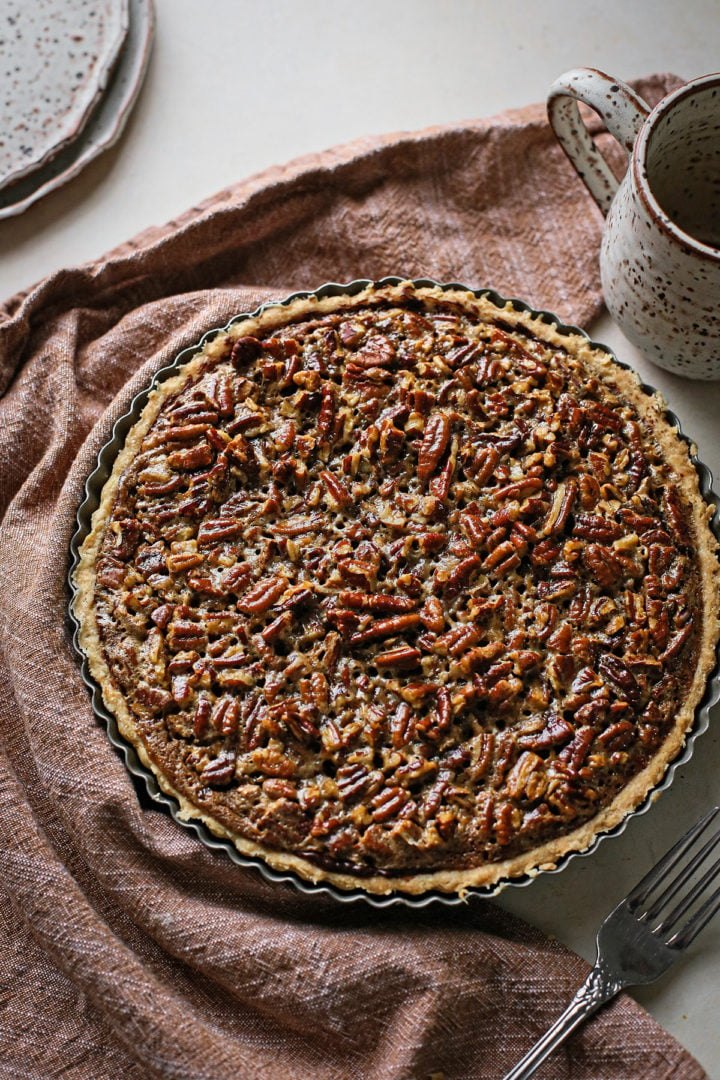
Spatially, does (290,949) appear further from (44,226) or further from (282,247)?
(44,226)

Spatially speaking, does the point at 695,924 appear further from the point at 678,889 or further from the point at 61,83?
the point at 61,83

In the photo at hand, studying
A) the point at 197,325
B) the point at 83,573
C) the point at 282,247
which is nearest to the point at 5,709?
the point at 83,573

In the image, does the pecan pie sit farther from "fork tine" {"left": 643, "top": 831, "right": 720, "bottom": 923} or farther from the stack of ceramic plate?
the stack of ceramic plate

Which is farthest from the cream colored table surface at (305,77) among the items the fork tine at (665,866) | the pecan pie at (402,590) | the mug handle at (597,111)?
the fork tine at (665,866)

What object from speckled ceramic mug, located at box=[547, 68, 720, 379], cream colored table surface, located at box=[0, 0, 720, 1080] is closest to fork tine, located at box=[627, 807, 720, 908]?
speckled ceramic mug, located at box=[547, 68, 720, 379]

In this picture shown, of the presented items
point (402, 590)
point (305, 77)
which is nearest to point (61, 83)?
point (305, 77)

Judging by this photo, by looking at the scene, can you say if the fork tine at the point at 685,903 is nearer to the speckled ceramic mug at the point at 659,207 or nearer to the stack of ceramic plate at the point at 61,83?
the speckled ceramic mug at the point at 659,207
